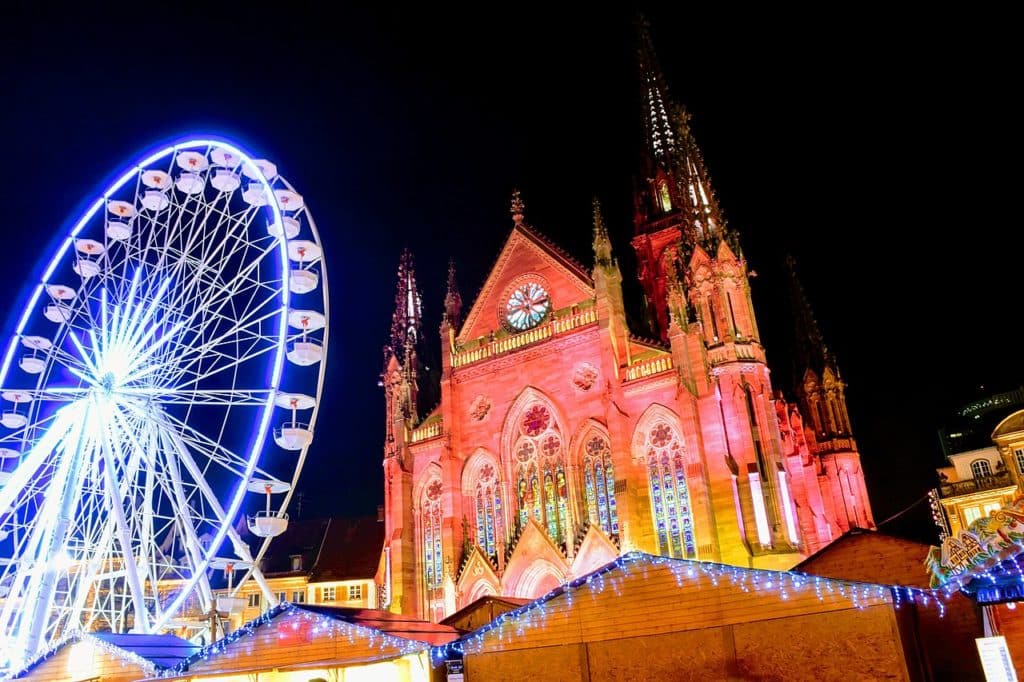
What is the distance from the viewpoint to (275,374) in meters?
29.2

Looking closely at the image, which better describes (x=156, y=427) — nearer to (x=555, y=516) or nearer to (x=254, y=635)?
(x=254, y=635)

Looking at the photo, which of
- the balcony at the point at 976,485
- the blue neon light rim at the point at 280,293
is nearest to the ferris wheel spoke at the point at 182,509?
the blue neon light rim at the point at 280,293

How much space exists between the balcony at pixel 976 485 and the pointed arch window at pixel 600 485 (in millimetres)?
22140

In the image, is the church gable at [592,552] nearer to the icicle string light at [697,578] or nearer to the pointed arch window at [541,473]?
the pointed arch window at [541,473]

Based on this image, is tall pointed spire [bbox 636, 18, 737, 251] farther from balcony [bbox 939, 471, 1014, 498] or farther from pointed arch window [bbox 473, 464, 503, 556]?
balcony [bbox 939, 471, 1014, 498]

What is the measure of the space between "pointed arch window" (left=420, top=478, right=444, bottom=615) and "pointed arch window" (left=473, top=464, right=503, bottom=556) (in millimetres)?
2262

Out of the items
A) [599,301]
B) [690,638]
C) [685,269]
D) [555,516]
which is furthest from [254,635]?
[685,269]

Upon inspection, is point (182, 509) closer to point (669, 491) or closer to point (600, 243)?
point (669, 491)

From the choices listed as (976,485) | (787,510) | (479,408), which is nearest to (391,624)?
(787,510)

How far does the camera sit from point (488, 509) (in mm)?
41812

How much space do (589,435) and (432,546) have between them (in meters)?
11.0

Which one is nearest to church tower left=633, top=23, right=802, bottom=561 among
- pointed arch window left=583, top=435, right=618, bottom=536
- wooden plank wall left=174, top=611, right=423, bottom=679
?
pointed arch window left=583, top=435, right=618, bottom=536

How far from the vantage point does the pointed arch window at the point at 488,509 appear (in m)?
40.9

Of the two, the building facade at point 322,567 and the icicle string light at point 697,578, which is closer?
the icicle string light at point 697,578
